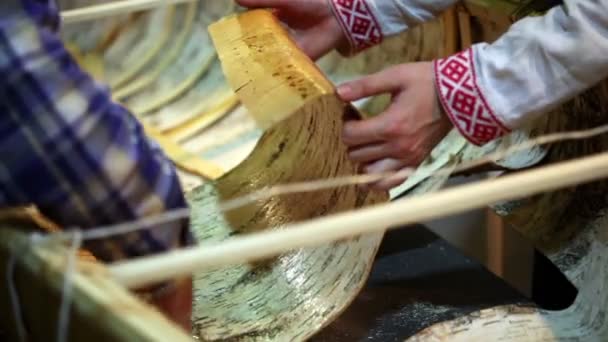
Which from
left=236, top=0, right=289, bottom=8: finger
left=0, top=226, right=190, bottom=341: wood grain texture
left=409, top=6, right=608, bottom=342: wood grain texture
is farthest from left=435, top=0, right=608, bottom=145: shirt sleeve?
left=0, top=226, right=190, bottom=341: wood grain texture

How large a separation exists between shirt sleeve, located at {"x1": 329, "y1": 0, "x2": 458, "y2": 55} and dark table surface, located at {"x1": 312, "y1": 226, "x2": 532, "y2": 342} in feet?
0.75

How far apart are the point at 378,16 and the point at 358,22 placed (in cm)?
2

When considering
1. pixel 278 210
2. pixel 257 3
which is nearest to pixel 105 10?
pixel 257 3

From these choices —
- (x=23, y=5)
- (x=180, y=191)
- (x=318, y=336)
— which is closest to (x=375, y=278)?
(x=318, y=336)

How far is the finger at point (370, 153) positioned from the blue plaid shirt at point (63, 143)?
26 centimetres

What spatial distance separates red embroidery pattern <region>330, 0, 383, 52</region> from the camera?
0.88 m

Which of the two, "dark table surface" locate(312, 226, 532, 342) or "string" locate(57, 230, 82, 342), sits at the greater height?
"string" locate(57, 230, 82, 342)

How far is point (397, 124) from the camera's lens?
2.31 feet

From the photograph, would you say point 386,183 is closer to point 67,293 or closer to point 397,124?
point 397,124

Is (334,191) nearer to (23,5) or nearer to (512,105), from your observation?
(512,105)

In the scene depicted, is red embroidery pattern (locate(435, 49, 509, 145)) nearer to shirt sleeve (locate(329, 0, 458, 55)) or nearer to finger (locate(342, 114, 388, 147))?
finger (locate(342, 114, 388, 147))

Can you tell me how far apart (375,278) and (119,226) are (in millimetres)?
455

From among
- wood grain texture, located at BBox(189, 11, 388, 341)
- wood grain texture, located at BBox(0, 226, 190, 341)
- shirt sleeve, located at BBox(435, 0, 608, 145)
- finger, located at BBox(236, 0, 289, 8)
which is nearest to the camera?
wood grain texture, located at BBox(0, 226, 190, 341)

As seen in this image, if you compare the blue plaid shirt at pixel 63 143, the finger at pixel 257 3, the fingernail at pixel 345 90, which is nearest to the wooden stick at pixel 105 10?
the finger at pixel 257 3
